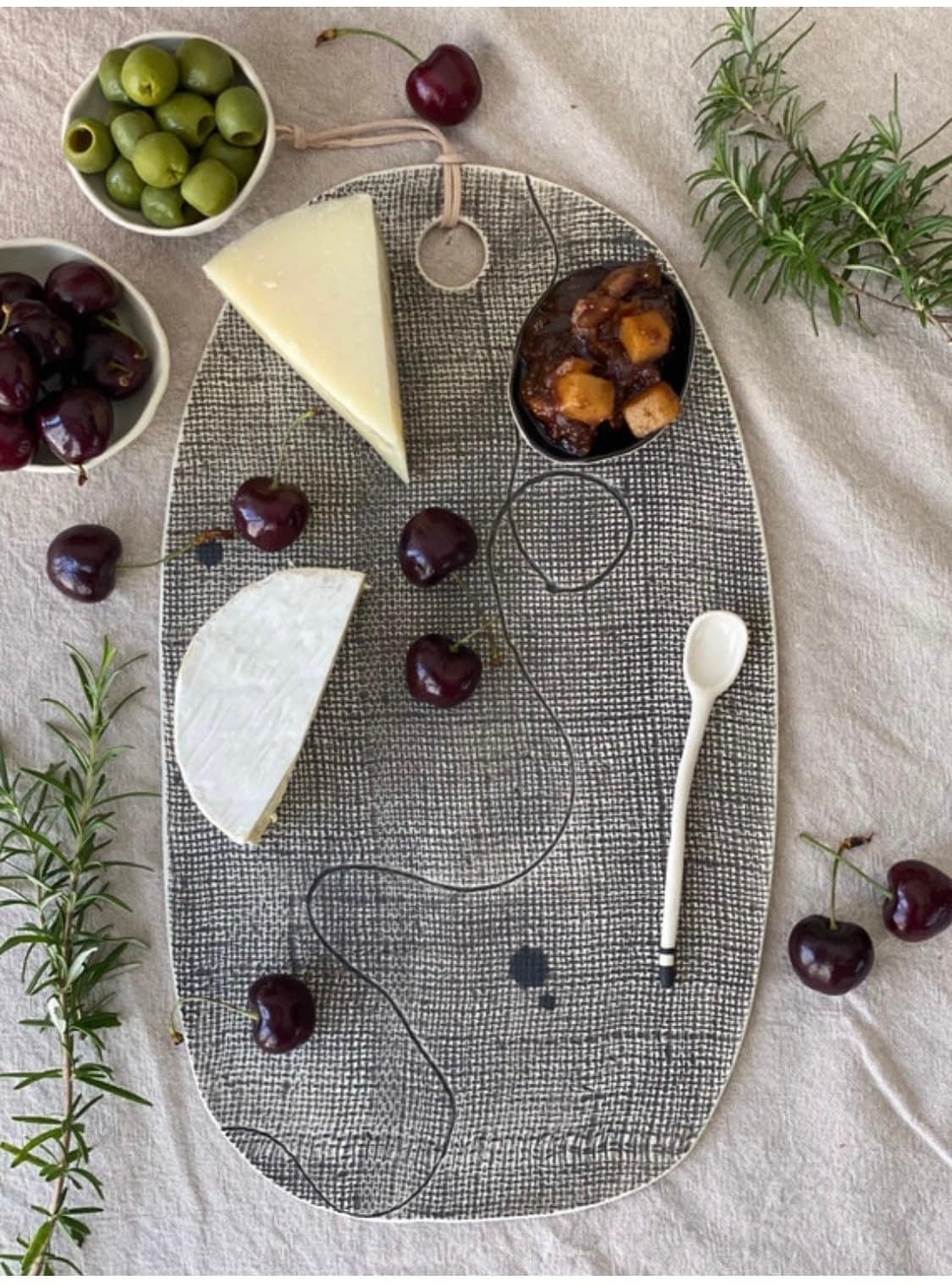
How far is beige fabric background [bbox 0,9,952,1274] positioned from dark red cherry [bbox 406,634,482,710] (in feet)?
0.82

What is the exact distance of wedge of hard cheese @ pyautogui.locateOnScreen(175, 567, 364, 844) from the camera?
3.33ft

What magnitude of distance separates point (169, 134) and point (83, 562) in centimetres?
37

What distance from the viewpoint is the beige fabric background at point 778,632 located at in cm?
108

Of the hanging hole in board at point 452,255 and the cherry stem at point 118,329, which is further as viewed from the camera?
the hanging hole in board at point 452,255

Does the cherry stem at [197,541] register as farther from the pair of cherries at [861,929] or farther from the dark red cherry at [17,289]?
the pair of cherries at [861,929]

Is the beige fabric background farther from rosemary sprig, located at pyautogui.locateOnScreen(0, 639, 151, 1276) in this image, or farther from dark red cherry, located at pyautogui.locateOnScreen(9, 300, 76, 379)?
dark red cherry, located at pyautogui.locateOnScreen(9, 300, 76, 379)

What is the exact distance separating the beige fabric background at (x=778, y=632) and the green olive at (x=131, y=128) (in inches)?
4.4

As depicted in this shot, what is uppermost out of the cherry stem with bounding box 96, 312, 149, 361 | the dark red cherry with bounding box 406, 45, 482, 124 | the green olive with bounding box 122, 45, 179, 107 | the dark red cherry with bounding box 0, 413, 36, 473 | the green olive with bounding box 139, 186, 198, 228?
the dark red cherry with bounding box 406, 45, 482, 124

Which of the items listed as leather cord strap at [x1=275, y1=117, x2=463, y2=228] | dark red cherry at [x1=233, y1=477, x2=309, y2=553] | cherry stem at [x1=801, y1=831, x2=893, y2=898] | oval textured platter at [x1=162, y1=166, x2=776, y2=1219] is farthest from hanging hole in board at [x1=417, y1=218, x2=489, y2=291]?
cherry stem at [x1=801, y1=831, x2=893, y2=898]

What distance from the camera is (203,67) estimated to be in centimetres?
99

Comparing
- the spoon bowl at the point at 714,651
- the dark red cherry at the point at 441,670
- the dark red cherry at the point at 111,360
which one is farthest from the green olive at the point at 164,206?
the spoon bowl at the point at 714,651

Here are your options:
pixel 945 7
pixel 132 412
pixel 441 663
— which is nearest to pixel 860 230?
pixel 945 7

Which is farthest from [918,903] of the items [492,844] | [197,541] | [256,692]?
[197,541]

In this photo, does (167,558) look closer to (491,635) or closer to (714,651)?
(491,635)
